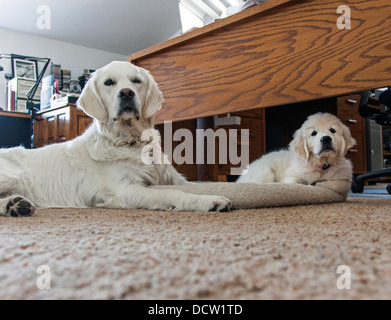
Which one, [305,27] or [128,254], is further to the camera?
[305,27]

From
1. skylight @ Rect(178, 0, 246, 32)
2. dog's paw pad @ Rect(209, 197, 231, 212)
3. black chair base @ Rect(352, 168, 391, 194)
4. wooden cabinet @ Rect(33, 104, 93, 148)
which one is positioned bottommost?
dog's paw pad @ Rect(209, 197, 231, 212)

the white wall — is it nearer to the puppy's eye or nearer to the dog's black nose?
the puppy's eye

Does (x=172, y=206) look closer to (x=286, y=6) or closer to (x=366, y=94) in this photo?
(x=286, y=6)

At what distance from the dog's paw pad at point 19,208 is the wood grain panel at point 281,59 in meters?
0.94

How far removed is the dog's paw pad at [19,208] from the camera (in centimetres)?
99

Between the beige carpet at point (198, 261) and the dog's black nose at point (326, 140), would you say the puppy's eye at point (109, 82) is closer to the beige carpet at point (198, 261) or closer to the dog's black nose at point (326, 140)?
the beige carpet at point (198, 261)

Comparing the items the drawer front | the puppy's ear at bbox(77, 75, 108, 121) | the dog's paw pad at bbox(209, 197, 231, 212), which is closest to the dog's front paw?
the dog's paw pad at bbox(209, 197, 231, 212)

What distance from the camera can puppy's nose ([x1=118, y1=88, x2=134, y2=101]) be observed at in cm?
133

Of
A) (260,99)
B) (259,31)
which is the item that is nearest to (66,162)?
(260,99)

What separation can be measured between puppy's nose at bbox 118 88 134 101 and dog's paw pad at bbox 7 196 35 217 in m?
0.58

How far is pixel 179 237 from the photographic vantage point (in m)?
0.61

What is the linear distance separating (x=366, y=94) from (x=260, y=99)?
1.72 metres

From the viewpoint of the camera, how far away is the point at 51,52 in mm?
5191
